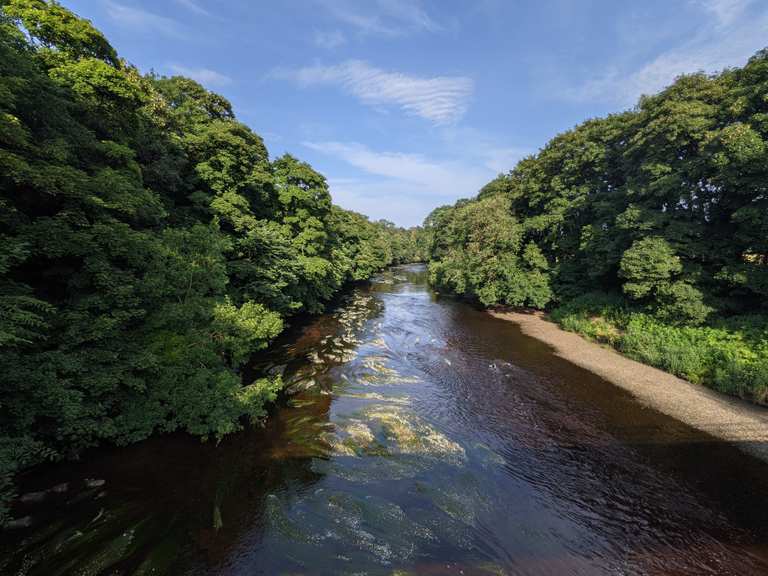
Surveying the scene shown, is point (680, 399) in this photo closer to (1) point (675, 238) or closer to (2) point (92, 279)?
(1) point (675, 238)

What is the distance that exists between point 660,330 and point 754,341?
14.3 ft

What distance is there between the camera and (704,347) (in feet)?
57.9

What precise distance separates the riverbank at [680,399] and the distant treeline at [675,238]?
2.92 ft

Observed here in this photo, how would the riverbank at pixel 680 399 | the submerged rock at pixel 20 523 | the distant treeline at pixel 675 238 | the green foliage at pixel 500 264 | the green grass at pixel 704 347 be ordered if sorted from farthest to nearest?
the green foliage at pixel 500 264
the distant treeline at pixel 675 238
the green grass at pixel 704 347
the riverbank at pixel 680 399
the submerged rock at pixel 20 523

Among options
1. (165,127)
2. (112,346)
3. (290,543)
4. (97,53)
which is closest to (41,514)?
(112,346)

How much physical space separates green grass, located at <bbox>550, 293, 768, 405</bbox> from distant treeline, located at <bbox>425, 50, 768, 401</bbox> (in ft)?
0.20

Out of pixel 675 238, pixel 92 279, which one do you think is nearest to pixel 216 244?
pixel 92 279

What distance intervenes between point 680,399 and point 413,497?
1523cm

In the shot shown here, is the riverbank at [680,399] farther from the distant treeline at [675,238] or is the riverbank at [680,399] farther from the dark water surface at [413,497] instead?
the dark water surface at [413,497]

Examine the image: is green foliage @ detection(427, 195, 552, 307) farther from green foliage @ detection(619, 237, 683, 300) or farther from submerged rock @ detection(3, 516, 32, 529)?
submerged rock @ detection(3, 516, 32, 529)

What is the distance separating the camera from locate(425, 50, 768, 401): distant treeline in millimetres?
16641

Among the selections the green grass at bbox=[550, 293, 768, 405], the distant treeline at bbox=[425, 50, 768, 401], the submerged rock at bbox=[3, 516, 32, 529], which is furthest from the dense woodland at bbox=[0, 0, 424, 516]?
the distant treeline at bbox=[425, 50, 768, 401]

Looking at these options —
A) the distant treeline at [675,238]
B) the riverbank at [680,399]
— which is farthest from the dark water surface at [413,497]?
the distant treeline at [675,238]

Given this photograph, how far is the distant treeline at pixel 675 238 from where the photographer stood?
54.6ft
